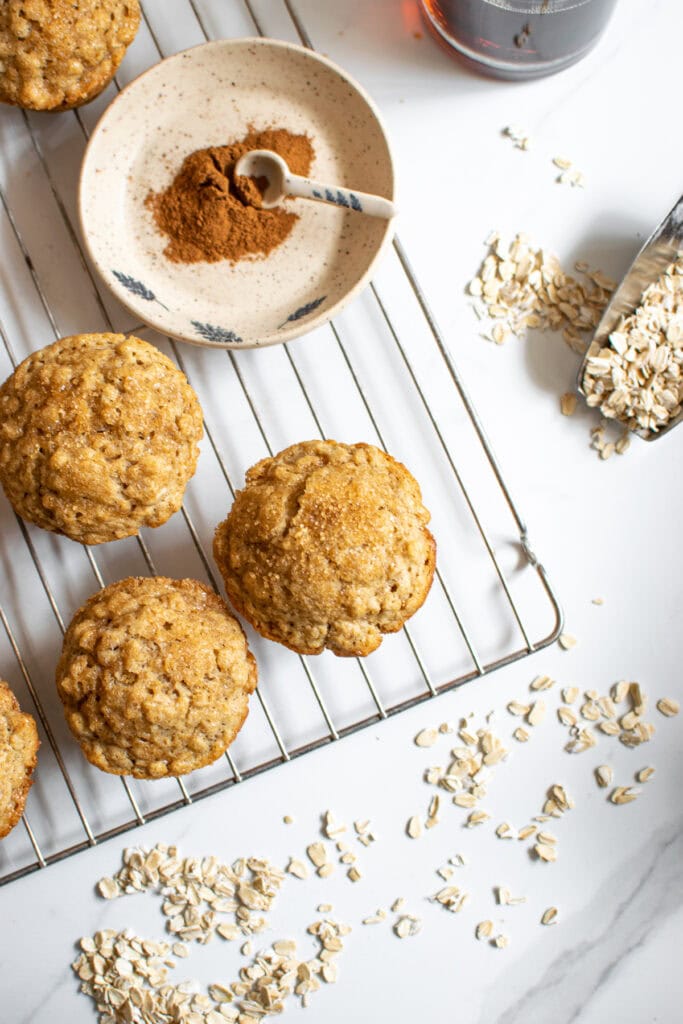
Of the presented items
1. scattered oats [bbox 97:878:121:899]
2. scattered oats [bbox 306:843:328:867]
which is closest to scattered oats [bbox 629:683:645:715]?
scattered oats [bbox 306:843:328:867]

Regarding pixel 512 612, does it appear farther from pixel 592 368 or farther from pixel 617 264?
pixel 617 264

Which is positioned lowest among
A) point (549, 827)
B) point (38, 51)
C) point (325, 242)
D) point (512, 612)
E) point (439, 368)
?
point (549, 827)

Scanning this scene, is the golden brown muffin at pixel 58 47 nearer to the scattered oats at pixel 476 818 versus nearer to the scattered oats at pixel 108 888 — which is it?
the scattered oats at pixel 108 888

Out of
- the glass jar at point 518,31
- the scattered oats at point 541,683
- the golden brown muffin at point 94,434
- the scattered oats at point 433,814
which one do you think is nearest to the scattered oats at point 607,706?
the scattered oats at point 541,683

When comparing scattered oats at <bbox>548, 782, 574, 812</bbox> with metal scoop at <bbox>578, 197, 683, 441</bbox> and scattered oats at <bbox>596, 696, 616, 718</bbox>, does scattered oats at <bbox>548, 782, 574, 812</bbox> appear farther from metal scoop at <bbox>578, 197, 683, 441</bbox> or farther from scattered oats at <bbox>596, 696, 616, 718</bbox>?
metal scoop at <bbox>578, 197, 683, 441</bbox>

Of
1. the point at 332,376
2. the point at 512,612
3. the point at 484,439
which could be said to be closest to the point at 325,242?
the point at 332,376
